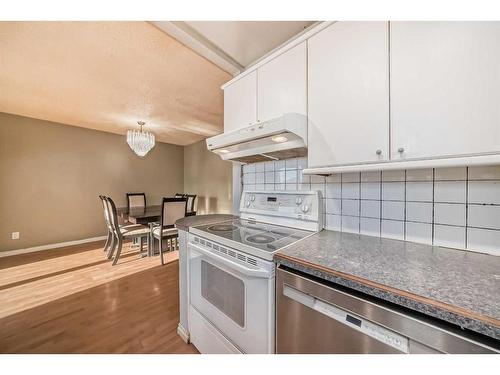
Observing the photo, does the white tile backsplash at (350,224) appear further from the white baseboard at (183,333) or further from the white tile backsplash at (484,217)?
the white baseboard at (183,333)

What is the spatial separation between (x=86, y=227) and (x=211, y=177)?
2715 mm

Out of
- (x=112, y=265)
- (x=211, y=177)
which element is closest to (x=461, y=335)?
(x=112, y=265)

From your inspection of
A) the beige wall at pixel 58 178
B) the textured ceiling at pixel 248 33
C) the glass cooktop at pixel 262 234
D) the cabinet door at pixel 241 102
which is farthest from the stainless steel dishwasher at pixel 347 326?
the beige wall at pixel 58 178

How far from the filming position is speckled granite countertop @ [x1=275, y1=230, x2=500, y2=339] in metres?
0.47

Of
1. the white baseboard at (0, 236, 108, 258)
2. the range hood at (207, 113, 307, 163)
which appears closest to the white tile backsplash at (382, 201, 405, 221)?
the range hood at (207, 113, 307, 163)

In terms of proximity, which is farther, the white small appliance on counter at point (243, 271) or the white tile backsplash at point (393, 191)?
the white tile backsplash at point (393, 191)

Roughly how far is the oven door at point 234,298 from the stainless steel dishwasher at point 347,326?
2.6 inches

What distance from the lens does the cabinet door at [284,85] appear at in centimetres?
119

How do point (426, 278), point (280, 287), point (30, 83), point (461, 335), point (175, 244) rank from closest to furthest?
point (461, 335) < point (426, 278) < point (280, 287) < point (30, 83) < point (175, 244)

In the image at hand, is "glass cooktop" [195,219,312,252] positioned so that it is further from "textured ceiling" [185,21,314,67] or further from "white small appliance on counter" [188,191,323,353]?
"textured ceiling" [185,21,314,67]

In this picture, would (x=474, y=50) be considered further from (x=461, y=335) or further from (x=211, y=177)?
(x=211, y=177)

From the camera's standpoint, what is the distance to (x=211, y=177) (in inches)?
192

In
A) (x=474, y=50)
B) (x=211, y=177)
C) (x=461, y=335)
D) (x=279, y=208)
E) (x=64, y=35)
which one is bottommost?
(x=461, y=335)
